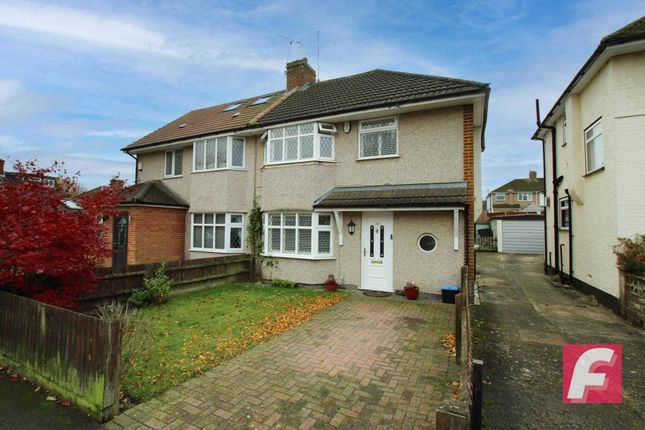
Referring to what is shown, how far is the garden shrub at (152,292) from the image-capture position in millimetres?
8039

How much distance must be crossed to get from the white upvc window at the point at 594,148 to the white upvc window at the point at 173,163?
15.2m

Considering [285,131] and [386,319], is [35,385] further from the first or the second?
[285,131]

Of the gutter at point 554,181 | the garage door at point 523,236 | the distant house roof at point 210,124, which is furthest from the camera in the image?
the garage door at point 523,236

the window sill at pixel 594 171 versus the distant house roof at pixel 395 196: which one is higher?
the window sill at pixel 594 171

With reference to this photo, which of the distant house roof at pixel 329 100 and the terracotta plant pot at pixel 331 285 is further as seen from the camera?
the terracotta plant pot at pixel 331 285

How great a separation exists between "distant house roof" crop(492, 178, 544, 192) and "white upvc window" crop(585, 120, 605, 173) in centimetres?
4514

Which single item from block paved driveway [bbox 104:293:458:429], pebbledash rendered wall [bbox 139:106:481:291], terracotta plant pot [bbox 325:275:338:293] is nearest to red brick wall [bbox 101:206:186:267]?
pebbledash rendered wall [bbox 139:106:481:291]

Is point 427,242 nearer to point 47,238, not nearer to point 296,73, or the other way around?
point 47,238

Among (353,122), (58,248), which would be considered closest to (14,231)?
(58,248)

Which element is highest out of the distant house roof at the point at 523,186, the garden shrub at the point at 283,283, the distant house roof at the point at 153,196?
the distant house roof at the point at 523,186

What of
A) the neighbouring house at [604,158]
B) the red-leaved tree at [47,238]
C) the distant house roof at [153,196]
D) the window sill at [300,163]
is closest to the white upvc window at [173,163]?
the distant house roof at [153,196]

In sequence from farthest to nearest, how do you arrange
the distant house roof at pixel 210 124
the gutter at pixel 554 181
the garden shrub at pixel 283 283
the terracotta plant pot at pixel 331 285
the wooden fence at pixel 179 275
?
the distant house roof at pixel 210 124, the gutter at pixel 554 181, the garden shrub at pixel 283 283, the terracotta plant pot at pixel 331 285, the wooden fence at pixel 179 275

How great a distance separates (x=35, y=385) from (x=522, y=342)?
774 cm

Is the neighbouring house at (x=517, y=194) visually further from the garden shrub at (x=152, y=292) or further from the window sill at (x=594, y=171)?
the garden shrub at (x=152, y=292)
